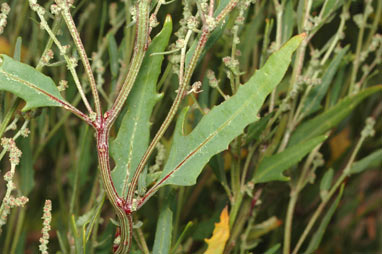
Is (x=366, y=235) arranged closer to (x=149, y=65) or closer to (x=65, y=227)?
(x=65, y=227)

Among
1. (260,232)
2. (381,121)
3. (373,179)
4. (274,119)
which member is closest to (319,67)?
(274,119)

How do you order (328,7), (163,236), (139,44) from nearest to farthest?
1. (139,44)
2. (163,236)
3. (328,7)

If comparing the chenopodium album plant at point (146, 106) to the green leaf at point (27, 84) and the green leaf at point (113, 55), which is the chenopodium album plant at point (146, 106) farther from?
the green leaf at point (113, 55)

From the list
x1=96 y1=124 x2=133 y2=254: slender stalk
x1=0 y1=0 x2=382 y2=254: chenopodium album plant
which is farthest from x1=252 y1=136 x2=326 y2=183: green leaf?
x1=96 y1=124 x2=133 y2=254: slender stalk

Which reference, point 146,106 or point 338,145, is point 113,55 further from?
point 338,145

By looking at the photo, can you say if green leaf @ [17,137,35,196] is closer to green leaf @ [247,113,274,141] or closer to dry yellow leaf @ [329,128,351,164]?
green leaf @ [247,113,274,141]

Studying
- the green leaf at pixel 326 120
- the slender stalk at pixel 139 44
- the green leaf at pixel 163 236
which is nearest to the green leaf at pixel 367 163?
the green leaf at pixel 326 120

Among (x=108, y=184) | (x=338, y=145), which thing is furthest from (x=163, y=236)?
(x=338, y=145)
